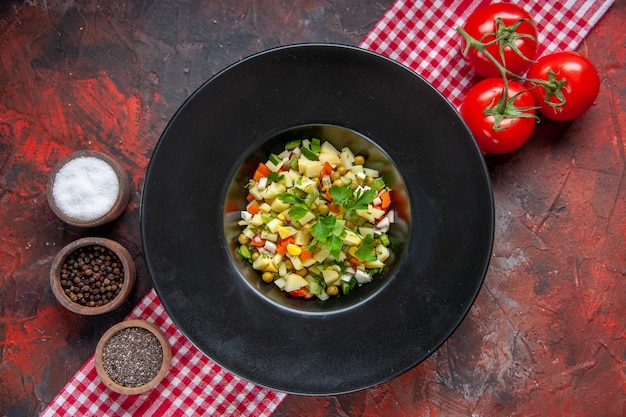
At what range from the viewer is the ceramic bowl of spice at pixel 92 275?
2.49 metres

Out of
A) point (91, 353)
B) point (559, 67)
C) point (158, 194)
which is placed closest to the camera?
point (158, 194)

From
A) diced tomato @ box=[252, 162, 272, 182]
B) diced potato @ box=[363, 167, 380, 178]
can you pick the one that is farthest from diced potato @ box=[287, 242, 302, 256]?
diced potato @ box=[363, 167, 380, 178]

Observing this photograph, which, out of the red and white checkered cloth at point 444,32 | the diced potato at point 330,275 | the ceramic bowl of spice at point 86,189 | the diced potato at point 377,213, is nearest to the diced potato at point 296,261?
Result: the diced potato at point 330,275

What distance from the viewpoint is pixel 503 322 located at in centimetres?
270

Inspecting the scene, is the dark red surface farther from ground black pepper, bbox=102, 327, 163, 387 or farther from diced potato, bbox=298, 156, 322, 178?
diced potato, bbox=298, 156, 322, 178

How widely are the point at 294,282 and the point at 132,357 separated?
2.52 feet

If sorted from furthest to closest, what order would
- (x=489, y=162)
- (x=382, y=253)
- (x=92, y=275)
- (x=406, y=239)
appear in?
1. (x=489, y=162)
2. (x=92, y=275)
3. (x=382, y=253)
4. (x=406, y=239)

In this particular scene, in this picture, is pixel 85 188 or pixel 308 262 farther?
pixel 85 188

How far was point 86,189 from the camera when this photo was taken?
251 centimetres

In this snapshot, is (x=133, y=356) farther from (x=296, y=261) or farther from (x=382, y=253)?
(x=382, y=253)

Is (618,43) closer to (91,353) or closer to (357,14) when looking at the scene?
(357,14)

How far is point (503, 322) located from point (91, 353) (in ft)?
6.16

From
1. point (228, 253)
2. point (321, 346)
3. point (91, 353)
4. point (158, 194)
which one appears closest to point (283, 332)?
point (321, 346)

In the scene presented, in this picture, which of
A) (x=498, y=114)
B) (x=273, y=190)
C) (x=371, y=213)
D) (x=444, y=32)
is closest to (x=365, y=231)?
(x=371, y=213)
